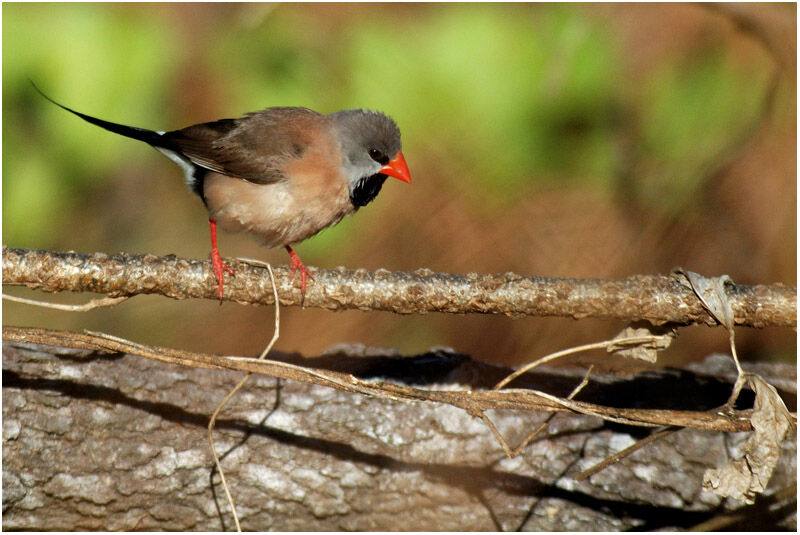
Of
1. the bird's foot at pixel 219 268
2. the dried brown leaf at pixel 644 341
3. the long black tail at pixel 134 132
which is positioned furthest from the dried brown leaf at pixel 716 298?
the long black tail at pixel 134 132

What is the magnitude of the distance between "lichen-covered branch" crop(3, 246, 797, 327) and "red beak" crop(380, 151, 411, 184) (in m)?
0.61

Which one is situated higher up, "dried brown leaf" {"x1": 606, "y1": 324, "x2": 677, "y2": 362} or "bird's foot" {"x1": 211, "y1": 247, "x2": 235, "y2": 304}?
"bird's foot" {"x1": 211, "y1": 247, "x2": 235, "y2": 304}

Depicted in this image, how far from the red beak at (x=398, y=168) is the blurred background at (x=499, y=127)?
0.27 ft

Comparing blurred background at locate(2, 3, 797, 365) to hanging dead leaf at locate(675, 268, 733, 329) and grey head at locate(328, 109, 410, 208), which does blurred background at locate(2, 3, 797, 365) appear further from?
hanging dead leaf at locate(675, 268, 733, 329)

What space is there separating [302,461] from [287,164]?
95 centimetres

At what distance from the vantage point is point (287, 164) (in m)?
2.34

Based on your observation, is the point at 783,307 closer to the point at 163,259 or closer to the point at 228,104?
the point at 163,259

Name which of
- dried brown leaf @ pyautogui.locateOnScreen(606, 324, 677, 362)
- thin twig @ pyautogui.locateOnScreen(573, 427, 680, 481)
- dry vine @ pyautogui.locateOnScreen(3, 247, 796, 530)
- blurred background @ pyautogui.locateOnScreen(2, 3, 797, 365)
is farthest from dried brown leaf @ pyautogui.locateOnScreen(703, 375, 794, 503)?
blurred background @ pyautogui.locateOnScreen(2, 3, 797, 365)

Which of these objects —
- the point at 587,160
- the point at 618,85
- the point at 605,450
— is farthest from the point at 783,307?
the point at 618,85

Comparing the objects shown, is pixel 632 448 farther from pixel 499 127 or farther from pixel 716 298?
pixel 499 127

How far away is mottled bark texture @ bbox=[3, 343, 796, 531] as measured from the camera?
1.87 meters

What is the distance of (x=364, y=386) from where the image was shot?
1602 millimetres

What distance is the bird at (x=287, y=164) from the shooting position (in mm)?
2299

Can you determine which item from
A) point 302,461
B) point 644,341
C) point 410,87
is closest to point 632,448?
point 644,341
